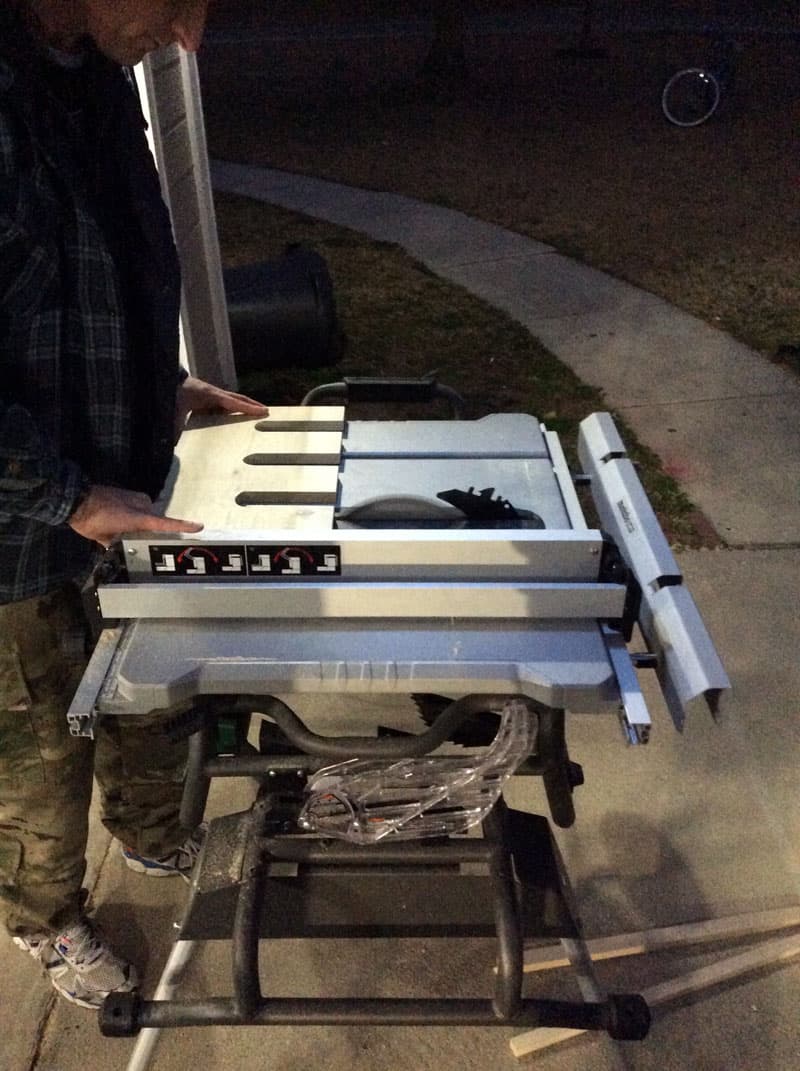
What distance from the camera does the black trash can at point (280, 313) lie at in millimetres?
4891

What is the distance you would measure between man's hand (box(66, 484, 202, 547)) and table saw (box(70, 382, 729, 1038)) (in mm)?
31

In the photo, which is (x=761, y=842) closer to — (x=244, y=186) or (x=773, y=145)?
(x=244, y=186)

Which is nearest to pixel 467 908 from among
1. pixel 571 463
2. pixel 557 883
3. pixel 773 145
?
pixel 557 883

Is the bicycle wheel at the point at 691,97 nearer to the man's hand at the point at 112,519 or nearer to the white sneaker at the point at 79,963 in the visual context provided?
the man's hand at the point at 112,519

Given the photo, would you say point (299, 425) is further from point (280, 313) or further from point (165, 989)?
point (280, 313)

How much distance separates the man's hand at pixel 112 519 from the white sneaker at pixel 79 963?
1198 millimetres

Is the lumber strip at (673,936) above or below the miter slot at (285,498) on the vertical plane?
below

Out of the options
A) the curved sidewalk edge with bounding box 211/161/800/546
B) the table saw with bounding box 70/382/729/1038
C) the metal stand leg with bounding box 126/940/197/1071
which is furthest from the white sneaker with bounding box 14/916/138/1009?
the curved sidewalk edge with bounding box 211/161/800/546

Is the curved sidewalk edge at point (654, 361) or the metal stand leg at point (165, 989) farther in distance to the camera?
the curved sidewalk edge at point (654, 361)

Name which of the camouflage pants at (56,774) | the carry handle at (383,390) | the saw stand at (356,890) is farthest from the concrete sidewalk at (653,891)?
the carry handle at (383,390)

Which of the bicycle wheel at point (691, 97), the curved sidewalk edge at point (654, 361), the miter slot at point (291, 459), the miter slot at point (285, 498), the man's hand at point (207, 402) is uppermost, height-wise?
the bicycle wheel at point (691, 97)

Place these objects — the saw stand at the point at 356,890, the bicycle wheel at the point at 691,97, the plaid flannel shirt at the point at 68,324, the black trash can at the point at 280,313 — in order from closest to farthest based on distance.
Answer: the plaid flannel shirt at the point at 68,324 → the saw stand at the point at 356,890 → the black trash can at the point at 280,313 → the bicycle wheel at the point at 691,97

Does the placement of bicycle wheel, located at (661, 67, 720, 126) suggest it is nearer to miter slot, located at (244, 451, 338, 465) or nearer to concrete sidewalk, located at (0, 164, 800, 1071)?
concrete sidewalk, located at (0, 164, 800, 1071)

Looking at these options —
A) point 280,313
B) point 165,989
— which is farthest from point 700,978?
point 280,313
